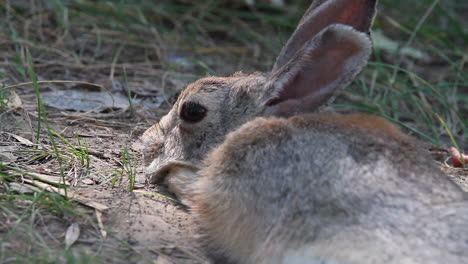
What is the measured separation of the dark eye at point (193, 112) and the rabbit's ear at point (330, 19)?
20.0 inches

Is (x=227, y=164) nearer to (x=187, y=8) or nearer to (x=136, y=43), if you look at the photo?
(x=136, y=43)

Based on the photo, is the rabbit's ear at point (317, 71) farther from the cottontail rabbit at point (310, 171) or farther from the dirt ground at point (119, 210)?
the dirt ground at point (119, 210)

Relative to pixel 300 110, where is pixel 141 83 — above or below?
below

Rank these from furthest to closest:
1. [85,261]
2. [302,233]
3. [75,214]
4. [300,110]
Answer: [300,110] → [75,214] → [302,233] → [85,261]

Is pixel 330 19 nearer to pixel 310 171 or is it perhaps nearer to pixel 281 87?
pixel 281 87

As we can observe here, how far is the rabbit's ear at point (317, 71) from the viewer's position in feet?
10.3

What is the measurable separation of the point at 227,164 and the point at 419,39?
451cm

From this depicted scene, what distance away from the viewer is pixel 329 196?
2.70 m

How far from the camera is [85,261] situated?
8.01 feet

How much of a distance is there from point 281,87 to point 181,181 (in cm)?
81

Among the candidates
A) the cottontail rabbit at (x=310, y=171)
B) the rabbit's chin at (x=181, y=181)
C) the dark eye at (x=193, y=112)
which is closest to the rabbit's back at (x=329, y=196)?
the cottontail rabbit at (x=310, y=171)

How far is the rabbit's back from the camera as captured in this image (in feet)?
8.39

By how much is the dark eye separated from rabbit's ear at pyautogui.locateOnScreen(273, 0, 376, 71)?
1.66ft

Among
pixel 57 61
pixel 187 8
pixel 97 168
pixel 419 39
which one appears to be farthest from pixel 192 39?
pixel 97 168
